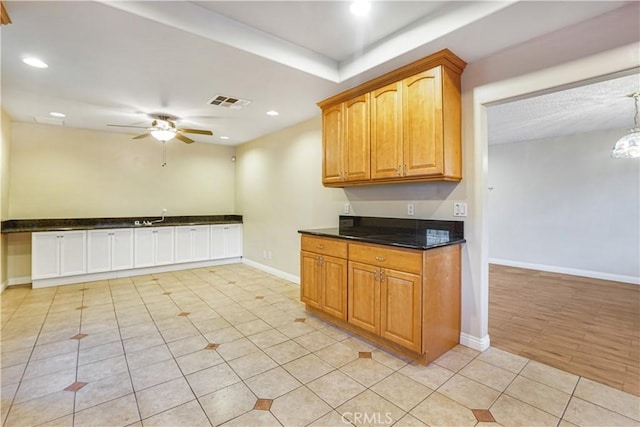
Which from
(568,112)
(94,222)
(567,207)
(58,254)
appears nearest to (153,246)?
(94,222)

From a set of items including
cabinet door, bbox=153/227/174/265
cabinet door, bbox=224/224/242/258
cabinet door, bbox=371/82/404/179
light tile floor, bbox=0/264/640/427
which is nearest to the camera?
light tile floor, bbox=0/264/640/427

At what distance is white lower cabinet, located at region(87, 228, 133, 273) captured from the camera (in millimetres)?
4781

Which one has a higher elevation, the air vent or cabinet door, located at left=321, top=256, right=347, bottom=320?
the air vent

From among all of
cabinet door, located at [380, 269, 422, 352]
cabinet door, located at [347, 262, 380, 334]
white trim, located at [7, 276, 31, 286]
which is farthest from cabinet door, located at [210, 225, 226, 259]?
cabinet door, located at [380, 269, 422, 352]

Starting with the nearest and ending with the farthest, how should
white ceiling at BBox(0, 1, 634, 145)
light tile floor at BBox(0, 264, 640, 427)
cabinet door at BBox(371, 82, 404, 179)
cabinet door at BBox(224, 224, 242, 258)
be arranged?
light tile floor at BBox(0, 264, 640, 427), white ceiling at BBox(0, 1, 634, 145), cabinet door at BBox(371, 82, 404, 179), cabinet door at BBox(224, 224, 242, 258)

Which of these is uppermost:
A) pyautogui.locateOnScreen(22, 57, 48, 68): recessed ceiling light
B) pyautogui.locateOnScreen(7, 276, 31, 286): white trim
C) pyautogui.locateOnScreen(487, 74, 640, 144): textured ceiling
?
pyautogui.locateOnScreen(487, 74, 640, 144): textured ceiling

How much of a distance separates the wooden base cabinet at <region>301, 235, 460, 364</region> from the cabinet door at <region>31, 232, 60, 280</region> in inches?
172

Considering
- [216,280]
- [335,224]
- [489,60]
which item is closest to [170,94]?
[335,224]

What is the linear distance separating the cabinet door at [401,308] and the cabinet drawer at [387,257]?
0.06 metres

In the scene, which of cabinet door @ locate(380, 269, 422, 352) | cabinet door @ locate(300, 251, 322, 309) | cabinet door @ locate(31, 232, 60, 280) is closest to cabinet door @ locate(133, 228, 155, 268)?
cabinet door @ locate(31, 232, 60, 280)

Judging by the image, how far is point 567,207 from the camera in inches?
216

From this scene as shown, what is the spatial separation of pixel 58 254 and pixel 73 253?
0.58ft

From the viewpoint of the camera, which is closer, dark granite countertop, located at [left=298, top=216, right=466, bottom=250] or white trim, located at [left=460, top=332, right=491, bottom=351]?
dark granite countertop, located at [left=298, top=216, right=466, bottom=250]

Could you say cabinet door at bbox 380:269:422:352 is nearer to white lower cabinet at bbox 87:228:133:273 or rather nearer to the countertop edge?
the countertop edge
